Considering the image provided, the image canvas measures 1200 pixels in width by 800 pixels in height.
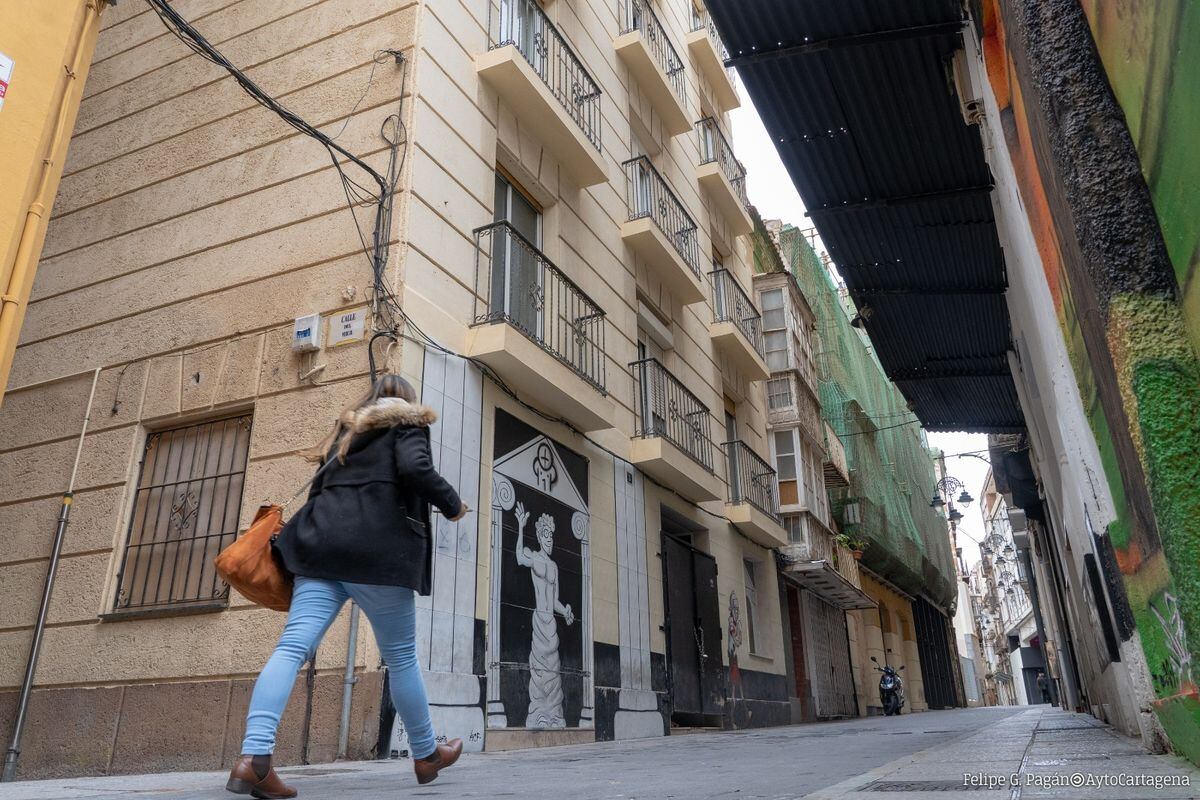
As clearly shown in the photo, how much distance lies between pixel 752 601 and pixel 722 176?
281 inches

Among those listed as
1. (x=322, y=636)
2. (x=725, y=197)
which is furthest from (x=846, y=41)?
(x=725, y=197)

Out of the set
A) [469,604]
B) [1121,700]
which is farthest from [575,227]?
[1121,700]

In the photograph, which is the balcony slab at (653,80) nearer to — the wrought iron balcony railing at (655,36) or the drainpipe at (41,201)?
the wrought iron balcony railing at (655,36)

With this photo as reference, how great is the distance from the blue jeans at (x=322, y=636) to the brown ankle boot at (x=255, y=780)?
9 centimetres

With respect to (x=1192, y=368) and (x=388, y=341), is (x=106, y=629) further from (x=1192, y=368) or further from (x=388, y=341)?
(x=1192, y=368)

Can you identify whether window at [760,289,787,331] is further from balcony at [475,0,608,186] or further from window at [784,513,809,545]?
balcony at [475,0,608,186]

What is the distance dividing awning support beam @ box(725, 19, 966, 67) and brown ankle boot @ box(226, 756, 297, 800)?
5.49 m

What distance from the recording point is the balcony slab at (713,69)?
1570 centimetres

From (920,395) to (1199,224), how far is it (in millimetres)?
9931

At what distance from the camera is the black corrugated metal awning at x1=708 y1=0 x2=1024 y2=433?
6145 mm

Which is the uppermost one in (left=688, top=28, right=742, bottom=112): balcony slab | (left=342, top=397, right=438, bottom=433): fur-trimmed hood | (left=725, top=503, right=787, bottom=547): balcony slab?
(left=688, top=28, right=742, bottom=112): balcony slab

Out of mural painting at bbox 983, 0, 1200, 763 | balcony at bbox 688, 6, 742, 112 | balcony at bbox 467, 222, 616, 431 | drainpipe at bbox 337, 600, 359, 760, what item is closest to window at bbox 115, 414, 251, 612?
drainpipe at bbox 337, 600, 359, 760

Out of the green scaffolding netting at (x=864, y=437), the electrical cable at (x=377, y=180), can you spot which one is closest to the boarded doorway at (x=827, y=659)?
the green scaffolding netting at (x=864, y=437)

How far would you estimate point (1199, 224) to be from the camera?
5.67 ft
